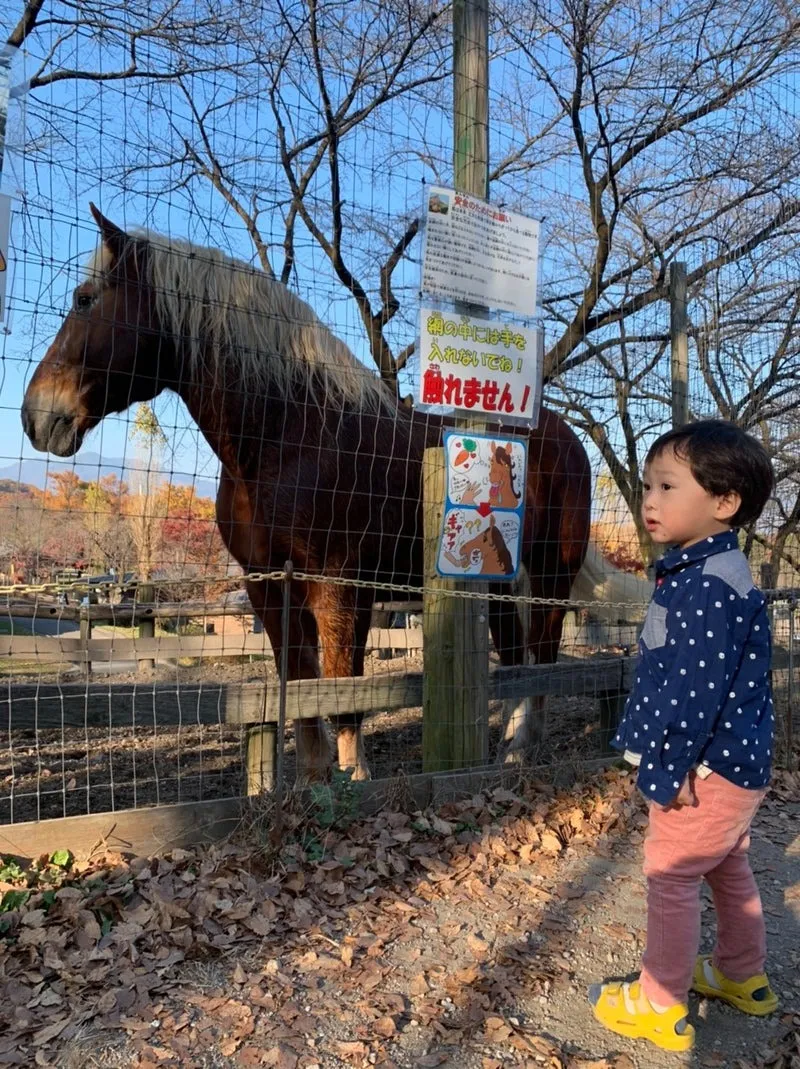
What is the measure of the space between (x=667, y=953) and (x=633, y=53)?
8.89 meters

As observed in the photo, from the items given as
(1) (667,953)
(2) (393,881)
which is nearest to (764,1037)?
(1) (667,953)

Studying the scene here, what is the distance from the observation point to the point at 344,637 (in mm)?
3756

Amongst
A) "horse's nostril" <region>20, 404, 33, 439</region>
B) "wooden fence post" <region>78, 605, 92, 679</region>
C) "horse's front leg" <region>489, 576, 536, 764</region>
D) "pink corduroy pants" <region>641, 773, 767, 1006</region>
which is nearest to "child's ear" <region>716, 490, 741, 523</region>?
"pink corduroy pants" <region>641, 773, 767, 1006</region>

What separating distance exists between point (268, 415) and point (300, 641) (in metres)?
1.16

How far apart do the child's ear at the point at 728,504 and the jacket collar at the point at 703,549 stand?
0.05 m

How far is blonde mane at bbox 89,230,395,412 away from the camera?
11.5ft

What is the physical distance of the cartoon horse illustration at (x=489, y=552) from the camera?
370cm

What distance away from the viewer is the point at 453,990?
7.30 ft

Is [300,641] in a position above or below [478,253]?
below

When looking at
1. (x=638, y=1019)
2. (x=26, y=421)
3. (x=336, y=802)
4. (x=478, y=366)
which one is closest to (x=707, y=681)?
(x=638, y=1019)

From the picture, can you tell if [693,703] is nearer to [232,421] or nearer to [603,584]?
[232,421]

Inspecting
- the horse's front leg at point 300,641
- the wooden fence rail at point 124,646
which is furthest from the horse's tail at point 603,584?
the horse's front leg at point 300,641

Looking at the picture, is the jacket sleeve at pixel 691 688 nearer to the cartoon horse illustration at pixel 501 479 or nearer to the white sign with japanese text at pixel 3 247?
the cartoon horse illustration at pixel 501 479

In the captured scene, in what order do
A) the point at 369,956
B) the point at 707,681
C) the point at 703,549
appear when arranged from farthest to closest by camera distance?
1. the point at 369,956
2. the point at 703,549
3. the point at 707,681
